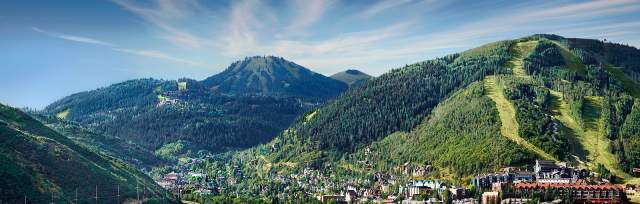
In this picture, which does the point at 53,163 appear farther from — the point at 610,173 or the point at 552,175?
the point at 610,173

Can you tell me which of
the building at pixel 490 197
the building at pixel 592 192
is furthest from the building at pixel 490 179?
the building at pixel 592 192

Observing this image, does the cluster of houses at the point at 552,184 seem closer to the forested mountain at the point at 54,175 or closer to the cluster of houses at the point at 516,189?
the cluster of houses at the point at 516,189

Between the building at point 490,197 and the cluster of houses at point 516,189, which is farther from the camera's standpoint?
the cluster of houses at point 516,189

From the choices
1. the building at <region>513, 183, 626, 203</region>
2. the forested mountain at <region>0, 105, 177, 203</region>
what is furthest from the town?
the forested mountain at <region>0, 105, 177, 203</region>

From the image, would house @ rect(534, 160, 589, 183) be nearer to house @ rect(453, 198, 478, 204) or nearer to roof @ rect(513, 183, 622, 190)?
roof @ rect(513, 183, 622, 190)

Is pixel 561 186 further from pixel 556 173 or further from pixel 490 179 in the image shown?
pixel 490 179

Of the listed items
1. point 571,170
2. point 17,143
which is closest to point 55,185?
point 17,143

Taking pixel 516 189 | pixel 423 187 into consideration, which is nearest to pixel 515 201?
pixel 516 189

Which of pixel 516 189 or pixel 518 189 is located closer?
pixel 516 189
